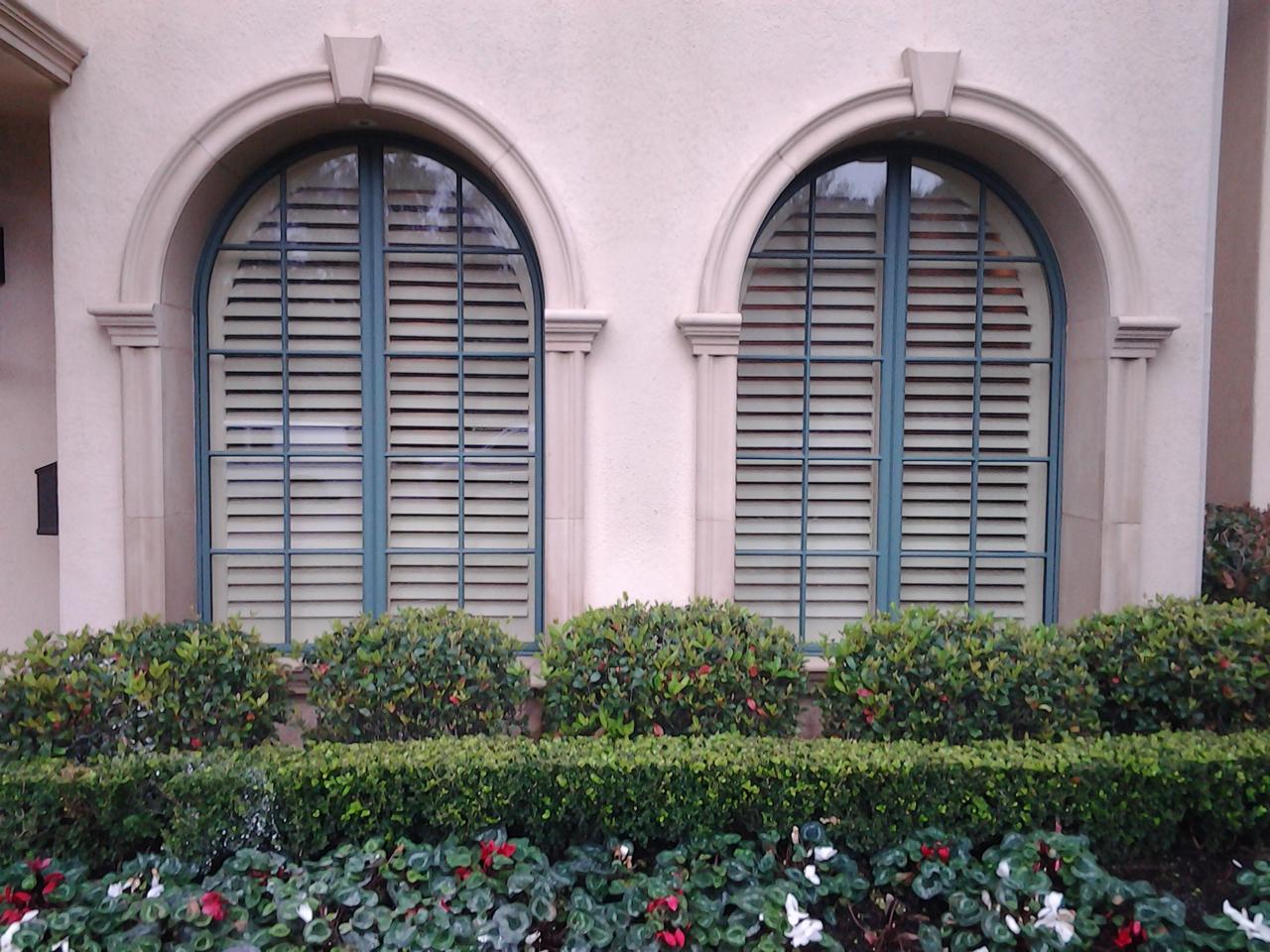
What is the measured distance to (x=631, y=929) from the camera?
10.8ft

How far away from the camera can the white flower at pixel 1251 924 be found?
127 inches

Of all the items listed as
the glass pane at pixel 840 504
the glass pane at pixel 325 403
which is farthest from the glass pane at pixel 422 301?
the glass pane at pixel 840 504

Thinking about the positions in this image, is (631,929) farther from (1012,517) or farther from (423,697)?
(1012,517)

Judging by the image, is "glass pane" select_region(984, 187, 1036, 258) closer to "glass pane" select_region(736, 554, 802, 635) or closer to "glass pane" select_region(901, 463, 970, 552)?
"glass pane" select_region(901, 463, 970, 552)

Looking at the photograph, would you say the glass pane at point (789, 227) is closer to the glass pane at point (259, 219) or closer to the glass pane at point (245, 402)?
the glass pane at point (259, 219)

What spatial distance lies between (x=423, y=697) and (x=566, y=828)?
1.05m

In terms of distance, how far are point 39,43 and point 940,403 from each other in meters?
6.48

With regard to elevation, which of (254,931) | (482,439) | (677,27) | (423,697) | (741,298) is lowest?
(254,931)

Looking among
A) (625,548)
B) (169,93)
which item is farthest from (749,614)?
(169,93)

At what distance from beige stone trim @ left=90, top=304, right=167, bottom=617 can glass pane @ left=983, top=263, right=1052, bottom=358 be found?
234 inches

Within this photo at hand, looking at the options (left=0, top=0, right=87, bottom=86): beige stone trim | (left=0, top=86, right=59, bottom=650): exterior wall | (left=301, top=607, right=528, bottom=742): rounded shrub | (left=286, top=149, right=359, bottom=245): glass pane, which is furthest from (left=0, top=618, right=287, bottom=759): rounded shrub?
(left=0, top=0, right=87, bottom=86): beige stone trim

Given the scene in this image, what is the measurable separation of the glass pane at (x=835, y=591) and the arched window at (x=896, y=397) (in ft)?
0.04

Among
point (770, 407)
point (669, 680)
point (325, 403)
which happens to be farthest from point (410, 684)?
point (770, 407)

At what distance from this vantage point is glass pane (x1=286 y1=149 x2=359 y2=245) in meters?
5.47
